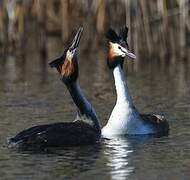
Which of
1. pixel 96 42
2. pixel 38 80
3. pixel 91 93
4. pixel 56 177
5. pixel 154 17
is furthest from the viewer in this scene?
pixel 96 42

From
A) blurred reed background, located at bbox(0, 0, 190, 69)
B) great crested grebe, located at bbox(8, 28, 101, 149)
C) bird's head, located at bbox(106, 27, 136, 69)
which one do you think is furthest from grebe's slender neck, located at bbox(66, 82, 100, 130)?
blurred reed background, located at bbox(0, 0, 190, 69)

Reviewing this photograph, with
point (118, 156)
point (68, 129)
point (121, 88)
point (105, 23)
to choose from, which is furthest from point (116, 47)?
point (105, 23)

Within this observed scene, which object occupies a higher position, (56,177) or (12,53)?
(12,53)

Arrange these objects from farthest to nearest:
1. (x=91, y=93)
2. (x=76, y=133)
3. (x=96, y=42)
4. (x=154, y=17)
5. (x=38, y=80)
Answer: (x=96, y=42), (x=154, y=17), (x=38, y=80), (x=91, y=93), (x=76, y=133)

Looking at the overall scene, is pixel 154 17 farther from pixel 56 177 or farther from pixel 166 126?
pixel 56 177

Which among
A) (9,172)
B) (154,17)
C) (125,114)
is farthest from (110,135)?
(154,17)

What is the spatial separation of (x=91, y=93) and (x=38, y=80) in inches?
72.0

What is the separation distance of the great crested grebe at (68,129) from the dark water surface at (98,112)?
0.13m

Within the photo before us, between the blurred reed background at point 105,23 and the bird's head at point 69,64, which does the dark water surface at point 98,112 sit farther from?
the bird's head at point 69,64

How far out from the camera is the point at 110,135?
10594 mm

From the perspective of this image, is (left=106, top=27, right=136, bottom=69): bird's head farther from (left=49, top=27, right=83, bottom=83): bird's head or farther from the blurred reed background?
the blurred reed background

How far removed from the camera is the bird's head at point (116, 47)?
10750 mm

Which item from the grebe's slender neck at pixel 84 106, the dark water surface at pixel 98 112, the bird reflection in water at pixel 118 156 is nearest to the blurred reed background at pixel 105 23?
the dark water surface at pixel 98 112

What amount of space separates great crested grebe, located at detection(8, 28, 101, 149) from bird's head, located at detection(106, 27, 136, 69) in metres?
0.40
